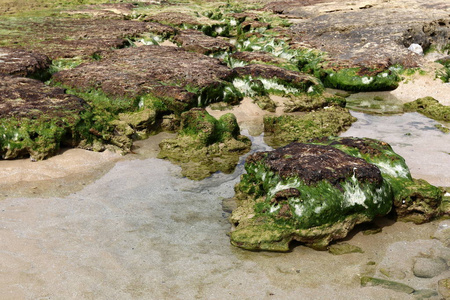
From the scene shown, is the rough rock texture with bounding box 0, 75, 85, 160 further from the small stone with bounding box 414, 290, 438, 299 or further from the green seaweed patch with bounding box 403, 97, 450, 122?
the green seaweed patch with bounding box 403, 97, 450, 122

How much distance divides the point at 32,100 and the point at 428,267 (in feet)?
23.0

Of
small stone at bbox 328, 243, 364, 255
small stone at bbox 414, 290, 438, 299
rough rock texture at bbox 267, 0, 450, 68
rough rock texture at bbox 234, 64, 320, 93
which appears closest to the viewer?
small stone at bbox 414, 290, 438, 299

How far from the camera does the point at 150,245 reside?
4.96 meters

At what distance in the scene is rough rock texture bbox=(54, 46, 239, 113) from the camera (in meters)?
9.04

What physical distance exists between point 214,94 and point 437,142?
15.4 ft

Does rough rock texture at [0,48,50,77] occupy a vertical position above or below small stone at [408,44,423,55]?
above

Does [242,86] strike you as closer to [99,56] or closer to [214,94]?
[214,94]

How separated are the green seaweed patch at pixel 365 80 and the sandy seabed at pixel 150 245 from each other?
16.4 ft

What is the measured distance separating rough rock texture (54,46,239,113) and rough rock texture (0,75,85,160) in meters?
1.05

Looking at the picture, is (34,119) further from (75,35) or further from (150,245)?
(75,35)

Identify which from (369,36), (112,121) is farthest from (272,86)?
(369,36)

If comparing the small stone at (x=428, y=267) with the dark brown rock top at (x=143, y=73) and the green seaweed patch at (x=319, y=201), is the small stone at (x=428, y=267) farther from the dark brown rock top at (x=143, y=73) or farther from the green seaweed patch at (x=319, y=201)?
the dark brown rock top at (x=143, y=73)

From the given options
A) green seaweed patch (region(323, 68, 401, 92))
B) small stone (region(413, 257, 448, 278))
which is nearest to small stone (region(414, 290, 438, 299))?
small stone (region(413, 257, 448, 278))

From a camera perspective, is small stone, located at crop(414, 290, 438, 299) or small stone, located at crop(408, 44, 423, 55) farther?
small stone, located at crop(408, 44, 423, 55)
